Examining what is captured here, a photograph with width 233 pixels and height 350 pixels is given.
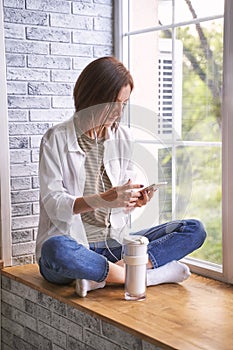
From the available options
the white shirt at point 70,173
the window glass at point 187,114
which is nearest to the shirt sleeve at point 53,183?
the white shirt at point 70,173

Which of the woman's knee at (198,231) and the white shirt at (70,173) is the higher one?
the white shirt at (70,173)

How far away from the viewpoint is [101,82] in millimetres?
2410

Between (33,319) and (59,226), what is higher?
(59,226)

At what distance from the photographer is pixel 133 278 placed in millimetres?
2377

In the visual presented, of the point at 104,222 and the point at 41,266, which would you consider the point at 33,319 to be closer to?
the point at 41,266

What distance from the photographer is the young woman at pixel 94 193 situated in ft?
7.88

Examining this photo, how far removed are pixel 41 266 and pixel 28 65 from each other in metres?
0.93

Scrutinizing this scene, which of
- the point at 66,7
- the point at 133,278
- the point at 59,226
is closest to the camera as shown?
the point at 133,278

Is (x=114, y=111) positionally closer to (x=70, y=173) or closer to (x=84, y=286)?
(x=70, y=173)

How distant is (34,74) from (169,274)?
1.10 metres

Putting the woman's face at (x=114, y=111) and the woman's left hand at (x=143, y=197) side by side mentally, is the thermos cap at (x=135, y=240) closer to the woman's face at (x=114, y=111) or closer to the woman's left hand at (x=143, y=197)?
the woman's left hand at (x=143, y=197)

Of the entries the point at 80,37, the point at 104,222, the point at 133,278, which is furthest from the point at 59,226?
the point at 80,37

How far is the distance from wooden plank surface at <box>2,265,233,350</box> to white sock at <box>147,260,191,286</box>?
3 centimetres

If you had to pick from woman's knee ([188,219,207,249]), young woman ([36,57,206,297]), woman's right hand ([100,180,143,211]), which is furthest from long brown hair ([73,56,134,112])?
woman's knee ([188,219,207,249])
